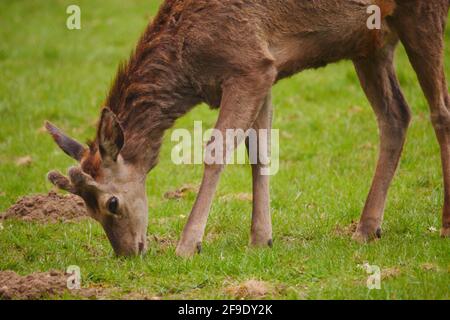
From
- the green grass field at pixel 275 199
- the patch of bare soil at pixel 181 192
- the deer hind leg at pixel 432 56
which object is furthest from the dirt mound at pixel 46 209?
the deer hind leg at pixel 432 56

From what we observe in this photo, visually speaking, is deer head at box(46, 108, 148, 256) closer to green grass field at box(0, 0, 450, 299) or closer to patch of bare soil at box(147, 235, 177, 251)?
green grass field at box(0, 0, 450, 299)

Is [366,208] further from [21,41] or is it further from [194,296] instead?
[21,41]

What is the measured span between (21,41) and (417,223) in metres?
11.8

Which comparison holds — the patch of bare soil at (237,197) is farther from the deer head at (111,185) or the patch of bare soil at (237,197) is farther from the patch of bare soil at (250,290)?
the patch of bare soil at (250,290)

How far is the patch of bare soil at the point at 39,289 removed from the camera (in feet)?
18.9

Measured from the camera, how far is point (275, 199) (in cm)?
853

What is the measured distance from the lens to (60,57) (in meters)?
15.7

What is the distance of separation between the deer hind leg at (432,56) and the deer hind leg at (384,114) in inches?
18.1

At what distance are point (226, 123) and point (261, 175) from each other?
0.90 meters

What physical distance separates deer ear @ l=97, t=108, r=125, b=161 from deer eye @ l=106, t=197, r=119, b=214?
33 centimetres

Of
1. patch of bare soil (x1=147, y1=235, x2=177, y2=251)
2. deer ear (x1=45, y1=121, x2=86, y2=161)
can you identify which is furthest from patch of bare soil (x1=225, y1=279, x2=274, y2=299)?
deer ear (x1=45, y1=121, x2=86, y2=161)

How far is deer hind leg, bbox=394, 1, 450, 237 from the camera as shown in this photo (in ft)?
22.4

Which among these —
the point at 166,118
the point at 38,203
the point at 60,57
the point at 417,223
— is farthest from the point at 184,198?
the point at 60,57

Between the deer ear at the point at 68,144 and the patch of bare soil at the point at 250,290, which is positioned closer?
the patch of bare soil at the point at 250,290
